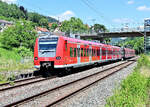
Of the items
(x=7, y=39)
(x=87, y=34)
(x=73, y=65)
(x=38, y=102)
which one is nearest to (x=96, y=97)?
(x=38, y=102)

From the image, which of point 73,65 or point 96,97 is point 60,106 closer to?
point 96,97

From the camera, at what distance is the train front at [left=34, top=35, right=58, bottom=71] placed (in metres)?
14.0

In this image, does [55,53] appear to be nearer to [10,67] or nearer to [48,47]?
[48,47]

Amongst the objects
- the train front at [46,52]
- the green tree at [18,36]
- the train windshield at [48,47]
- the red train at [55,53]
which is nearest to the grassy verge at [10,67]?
the train front at [46,52]

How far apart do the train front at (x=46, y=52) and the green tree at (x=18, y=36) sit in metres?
29.6

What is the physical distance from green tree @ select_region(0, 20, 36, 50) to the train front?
1167 inches

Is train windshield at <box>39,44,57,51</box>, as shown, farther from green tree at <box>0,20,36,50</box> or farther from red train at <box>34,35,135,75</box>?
green tree at <box>0,20,36,50</box>

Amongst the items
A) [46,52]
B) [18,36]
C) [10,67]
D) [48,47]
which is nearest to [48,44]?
[48,47]

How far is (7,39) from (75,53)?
102ft

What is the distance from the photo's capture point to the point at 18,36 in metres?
44.0

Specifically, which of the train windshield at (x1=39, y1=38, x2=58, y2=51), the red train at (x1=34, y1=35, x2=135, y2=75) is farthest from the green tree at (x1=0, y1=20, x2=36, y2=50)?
the train windshield at (x1=39, y1=38, x2=58, y2=51)

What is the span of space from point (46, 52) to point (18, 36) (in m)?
31.9

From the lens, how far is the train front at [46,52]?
45.9ft

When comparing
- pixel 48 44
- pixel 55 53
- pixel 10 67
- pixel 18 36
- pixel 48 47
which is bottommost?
pixel 10 67
